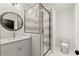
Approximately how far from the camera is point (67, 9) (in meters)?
0.95

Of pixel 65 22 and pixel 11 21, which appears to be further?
pixel 11 21

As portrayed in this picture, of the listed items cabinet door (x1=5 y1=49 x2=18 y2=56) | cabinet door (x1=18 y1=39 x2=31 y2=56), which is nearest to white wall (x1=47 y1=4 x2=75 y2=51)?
cabinet door (x1=18 y1=39 x2=31 y2=56)

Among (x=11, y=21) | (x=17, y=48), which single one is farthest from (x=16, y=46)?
(x=11, y=21)

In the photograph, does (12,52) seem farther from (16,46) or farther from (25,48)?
(25,48)

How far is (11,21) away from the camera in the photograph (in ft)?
3.55

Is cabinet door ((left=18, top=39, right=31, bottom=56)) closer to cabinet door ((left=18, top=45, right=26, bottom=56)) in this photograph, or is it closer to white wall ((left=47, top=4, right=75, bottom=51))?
cabinet door ((left=18, top=45, right=26, bottom=56))

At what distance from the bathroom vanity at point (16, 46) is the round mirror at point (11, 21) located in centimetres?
21

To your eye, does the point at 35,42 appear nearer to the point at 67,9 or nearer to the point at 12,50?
the point at 12,50

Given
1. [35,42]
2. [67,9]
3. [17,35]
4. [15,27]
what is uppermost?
[67,9]

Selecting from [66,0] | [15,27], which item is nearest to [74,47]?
[66,0]

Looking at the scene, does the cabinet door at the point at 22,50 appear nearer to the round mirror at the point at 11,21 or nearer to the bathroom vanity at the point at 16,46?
the bathroom vanity at the point at 16,46

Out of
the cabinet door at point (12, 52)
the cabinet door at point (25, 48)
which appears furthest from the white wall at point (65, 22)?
the cabinet door at point (12, 52)

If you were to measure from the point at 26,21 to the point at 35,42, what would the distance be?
42 cm

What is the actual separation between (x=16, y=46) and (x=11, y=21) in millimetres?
468
